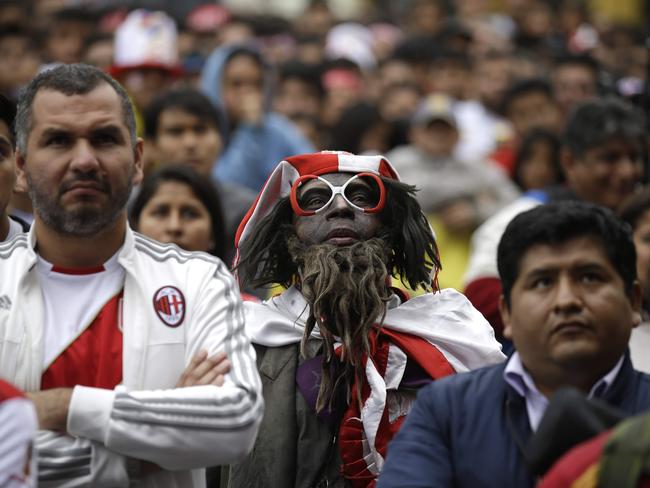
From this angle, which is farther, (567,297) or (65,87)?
(65,87)

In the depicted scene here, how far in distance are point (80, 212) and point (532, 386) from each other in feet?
4.96

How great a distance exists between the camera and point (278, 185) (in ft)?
18.7

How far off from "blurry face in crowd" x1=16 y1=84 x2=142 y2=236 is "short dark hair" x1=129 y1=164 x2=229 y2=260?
2294 millimetres

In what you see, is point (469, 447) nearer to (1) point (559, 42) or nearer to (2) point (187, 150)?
(2) point (187, 150)

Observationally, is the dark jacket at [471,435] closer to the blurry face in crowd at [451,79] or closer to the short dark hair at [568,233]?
the short dark hair at [568,233]

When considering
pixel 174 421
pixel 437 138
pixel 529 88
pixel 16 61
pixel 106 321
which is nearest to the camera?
pixel 174 421

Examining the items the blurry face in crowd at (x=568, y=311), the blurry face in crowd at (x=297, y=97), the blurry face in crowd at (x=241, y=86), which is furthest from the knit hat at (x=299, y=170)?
the blurry face in crowd at (x=297, y=97)

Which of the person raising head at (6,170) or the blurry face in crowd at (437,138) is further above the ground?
the person raising head at (6,170)

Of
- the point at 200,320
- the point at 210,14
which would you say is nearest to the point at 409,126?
the point at 210,14

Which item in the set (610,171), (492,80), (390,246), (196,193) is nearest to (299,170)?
(390,246)

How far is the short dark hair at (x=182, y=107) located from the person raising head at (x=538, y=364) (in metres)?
4.76

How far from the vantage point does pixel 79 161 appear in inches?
186

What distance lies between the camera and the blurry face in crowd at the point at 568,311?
4242 mm

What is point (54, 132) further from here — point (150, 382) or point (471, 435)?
point (471, 435)
